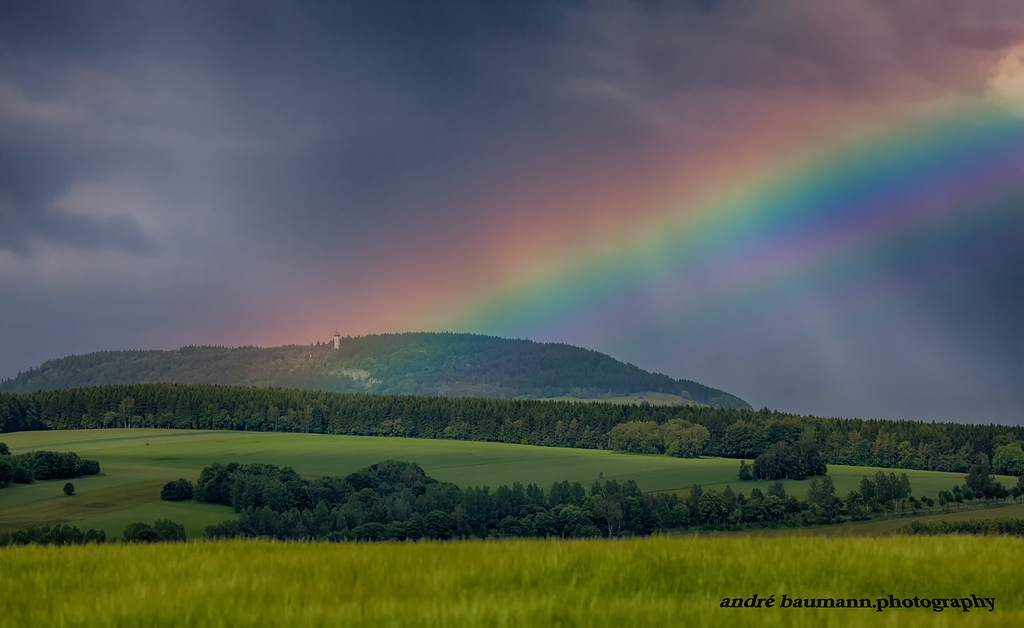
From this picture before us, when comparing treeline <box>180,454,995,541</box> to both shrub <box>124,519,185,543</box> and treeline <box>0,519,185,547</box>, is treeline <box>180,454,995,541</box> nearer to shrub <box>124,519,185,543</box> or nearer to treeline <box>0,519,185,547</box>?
shrub <box>124,519,185,543</box>

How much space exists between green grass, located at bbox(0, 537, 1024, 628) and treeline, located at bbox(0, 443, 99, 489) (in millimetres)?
170323

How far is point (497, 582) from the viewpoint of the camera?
12.3 metres

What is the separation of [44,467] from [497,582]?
18583 cm

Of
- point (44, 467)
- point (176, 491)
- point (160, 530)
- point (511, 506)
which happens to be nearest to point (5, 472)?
point (44, 467)

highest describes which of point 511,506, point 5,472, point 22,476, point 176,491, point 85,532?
point 5,472

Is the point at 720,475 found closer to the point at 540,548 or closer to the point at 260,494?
the point at 260,494

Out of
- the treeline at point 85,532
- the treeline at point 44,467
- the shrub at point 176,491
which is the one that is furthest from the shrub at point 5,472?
the treeline at point 85,532

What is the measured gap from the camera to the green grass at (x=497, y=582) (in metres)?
10.0

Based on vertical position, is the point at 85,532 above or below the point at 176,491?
below

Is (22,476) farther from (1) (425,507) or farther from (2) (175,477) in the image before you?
(1) (425,507)

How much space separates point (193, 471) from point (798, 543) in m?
172

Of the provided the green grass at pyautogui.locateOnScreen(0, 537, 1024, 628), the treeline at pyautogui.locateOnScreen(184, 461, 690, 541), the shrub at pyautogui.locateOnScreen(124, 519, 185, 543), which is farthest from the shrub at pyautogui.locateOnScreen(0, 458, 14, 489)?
the green grass at pyautogui.locateOnScreen(0, 537, 1024, 628)

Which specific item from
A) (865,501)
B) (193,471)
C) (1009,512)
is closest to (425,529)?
(193,471)

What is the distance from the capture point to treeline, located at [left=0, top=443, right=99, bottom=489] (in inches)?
6382
